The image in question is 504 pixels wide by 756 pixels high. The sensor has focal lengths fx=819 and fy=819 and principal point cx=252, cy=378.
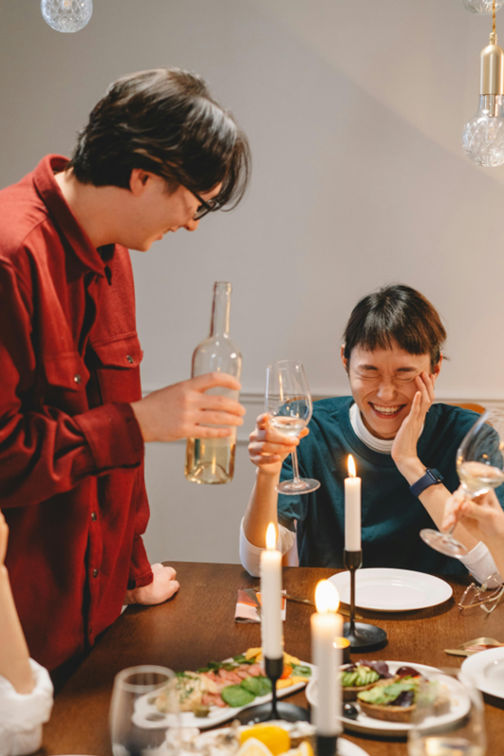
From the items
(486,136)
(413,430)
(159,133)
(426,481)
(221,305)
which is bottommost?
(426,481)

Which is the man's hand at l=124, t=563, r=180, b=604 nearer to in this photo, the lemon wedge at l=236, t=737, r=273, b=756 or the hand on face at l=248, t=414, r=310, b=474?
the hand on face at l=248, t=414, r=310, b=474

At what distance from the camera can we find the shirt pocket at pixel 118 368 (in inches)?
58.9

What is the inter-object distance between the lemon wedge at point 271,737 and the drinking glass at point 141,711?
0.19 m

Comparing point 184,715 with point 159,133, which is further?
point 159,133

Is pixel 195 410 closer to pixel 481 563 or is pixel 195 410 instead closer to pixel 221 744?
pixel 221 744

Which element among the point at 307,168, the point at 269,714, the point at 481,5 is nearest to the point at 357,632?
the point at 269,714

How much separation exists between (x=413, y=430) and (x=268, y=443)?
503 millimetres

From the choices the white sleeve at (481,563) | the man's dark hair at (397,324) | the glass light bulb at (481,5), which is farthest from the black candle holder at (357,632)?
the glass light bulb at (481,5)

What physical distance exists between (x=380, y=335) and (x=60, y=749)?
1.24 meters

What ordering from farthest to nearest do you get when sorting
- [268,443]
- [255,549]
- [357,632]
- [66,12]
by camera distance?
[66,12] → [255,549] → [268,443] → [357,632]

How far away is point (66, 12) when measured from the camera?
231 centimetres

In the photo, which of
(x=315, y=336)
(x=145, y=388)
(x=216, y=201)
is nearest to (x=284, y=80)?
(x=315, y=336)

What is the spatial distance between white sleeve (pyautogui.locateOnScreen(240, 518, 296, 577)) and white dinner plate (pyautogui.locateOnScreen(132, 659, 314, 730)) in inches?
19.1

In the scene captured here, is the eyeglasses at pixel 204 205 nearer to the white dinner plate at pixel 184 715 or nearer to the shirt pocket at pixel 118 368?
the shirt pocket at pixel 118 368
